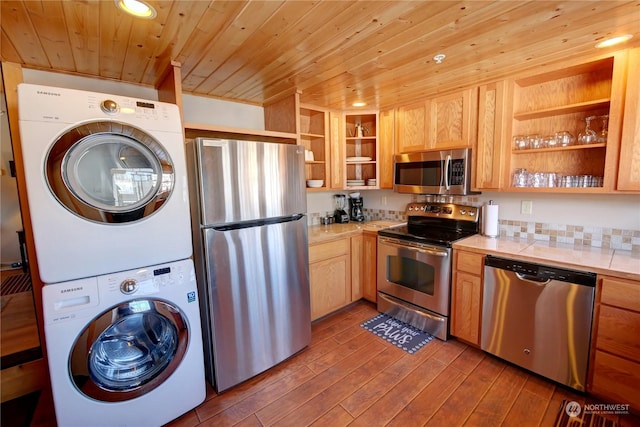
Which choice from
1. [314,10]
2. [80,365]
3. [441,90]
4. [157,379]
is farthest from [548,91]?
[80,365]

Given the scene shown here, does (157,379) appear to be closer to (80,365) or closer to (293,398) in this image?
(80,365)

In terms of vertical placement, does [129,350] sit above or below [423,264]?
below

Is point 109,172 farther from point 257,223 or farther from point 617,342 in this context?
point 617,342

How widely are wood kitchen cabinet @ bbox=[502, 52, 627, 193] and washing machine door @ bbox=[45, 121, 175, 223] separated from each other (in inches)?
100

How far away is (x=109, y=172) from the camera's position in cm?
138

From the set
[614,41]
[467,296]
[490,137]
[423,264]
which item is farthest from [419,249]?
[614,41]

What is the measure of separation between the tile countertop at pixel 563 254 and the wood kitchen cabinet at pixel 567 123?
44 centimetres

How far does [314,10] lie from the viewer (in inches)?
51.2

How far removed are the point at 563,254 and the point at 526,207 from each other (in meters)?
0.60

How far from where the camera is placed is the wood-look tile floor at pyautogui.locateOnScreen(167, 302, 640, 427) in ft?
5.43

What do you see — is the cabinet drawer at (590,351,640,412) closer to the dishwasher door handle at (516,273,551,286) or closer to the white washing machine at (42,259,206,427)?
the dishwasher door handle at (516,273,551,286)

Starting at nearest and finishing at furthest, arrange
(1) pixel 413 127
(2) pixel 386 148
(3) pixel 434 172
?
(3) pixel 434 172 → (1) pixel 413 127 → (2) pixel 386 148

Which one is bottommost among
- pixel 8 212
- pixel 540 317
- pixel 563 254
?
pixel 540 317

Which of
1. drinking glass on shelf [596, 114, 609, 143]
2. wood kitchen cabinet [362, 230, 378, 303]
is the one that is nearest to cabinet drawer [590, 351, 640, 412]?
drinking glass on shelf [596, 114, 609, 143]
